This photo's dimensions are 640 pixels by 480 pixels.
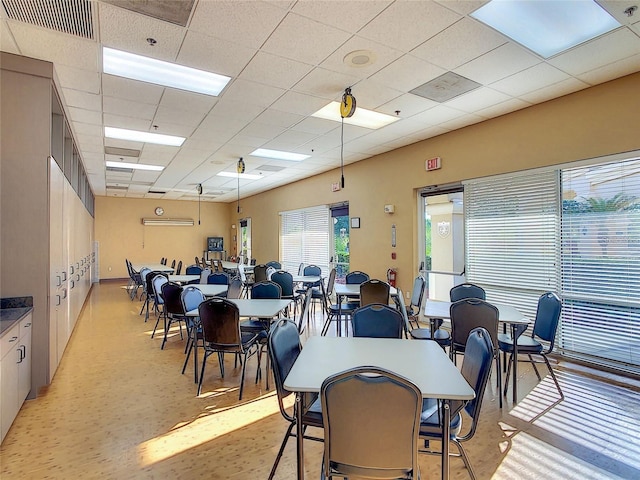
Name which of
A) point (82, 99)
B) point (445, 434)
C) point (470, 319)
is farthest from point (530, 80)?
point (82, 99)

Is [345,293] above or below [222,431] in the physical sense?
above

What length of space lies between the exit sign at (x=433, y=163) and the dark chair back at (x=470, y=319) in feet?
10.3

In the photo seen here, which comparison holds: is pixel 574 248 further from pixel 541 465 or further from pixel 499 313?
pixel 541 465

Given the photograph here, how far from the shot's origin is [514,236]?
16.2 ft

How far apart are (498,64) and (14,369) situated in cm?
501

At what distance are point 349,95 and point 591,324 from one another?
12.4ft

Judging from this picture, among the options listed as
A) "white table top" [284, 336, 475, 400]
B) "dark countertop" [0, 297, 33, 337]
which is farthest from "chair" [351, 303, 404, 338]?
"dark countertop" [0, 297, 33, 337]

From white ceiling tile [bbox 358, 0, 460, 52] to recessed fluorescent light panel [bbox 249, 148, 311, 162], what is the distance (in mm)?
3956

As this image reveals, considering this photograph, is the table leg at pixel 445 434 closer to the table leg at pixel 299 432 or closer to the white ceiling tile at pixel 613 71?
the table leg at pixel 299 432

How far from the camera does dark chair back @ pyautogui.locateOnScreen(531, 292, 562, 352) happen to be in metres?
3.41

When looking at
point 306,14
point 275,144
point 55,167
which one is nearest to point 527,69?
point 306,14

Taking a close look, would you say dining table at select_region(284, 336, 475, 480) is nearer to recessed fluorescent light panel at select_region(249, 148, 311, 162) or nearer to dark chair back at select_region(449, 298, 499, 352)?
dark chair back at select_region(449, 298, 499, 352)

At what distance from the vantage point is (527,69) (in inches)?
143

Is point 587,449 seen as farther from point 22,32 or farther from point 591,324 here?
point 22,32
